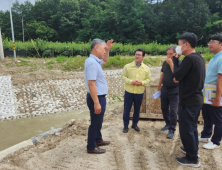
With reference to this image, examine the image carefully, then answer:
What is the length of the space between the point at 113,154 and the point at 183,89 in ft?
5.01

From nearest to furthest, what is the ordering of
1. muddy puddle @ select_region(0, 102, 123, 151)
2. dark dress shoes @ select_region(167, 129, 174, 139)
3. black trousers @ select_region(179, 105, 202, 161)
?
black trousers @ select_region(179, 105, 202, 161) → dark dress shoes @ select_region(167, 129, 174, 139) → muddy puddle @ select_region(0, 102, 123, 151)

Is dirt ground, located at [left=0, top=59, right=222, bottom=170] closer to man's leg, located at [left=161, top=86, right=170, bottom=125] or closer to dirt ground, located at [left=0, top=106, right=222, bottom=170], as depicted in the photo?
dirt ground, located at [left=0, top=106, right=222, bottom=170]

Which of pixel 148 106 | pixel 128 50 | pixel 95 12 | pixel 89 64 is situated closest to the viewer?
pixel 89 64

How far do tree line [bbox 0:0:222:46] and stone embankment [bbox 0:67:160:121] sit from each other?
94.5 ft

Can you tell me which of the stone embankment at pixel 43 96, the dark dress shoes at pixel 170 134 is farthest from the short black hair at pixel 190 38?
the stone embankment at pixel 43 96

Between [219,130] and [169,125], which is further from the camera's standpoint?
[169,125]

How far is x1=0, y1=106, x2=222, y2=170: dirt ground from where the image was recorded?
297 cm

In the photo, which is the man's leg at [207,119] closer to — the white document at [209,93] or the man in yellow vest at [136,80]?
the white document at [209,93]

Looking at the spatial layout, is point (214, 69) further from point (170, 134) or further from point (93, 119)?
point (93, 119)

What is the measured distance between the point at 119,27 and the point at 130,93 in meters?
36.4

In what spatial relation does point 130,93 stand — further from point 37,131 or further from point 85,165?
point 37,131

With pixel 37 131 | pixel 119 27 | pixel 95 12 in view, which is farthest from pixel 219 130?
pixel 95 12

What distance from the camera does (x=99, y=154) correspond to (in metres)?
3.25

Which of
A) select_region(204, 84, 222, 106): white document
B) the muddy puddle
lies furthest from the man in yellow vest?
the muddy puddle
